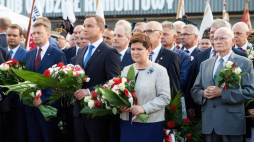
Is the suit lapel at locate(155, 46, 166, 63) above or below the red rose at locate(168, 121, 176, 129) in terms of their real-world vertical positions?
above

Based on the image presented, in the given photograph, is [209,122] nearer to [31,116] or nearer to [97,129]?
[97,129]

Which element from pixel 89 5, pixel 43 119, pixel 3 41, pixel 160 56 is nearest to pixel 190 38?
pixel 160 56

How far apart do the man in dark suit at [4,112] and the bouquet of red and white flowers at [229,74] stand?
11.4ft

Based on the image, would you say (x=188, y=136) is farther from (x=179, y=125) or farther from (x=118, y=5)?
(x=118, y=5)

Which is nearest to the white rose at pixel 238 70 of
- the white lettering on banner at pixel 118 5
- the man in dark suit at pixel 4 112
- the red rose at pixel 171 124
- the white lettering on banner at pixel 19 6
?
the red rose at pixel 171 124

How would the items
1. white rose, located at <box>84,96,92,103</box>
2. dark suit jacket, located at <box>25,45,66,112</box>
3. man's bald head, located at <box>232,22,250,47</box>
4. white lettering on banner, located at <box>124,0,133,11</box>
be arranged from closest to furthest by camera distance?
white rose, located at <box>84,96,92,103</box> → dark suit jacket, located at <box>25,45,66,112</box> → man's bald head, located at <box>232,22,250,47</box> → white lettering on banner, located at <box>124,0,133,11</box>

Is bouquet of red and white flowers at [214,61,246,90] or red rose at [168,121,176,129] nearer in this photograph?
bouquet of red and white flowers at [214,61,246,90]

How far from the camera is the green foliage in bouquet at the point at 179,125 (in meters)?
5.89

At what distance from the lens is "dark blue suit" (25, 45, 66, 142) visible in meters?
6.47

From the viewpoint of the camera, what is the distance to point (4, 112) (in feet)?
22.7

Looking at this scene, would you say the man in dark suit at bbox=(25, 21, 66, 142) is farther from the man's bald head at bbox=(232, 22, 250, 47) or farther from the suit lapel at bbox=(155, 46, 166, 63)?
the man's bald head at bbox=(232, 22, 250, 47)

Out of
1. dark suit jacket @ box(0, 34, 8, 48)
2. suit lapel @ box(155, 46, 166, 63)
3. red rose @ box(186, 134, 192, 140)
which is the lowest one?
red rose @ box(186, 134, 192, 140)

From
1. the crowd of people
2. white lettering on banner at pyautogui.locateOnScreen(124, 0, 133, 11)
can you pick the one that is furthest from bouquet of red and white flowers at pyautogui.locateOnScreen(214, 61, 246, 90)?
white lettering on banner at pyautogui.locateOnScreen(124, 0, 133, 11)

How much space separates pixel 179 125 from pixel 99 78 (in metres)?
1.34
